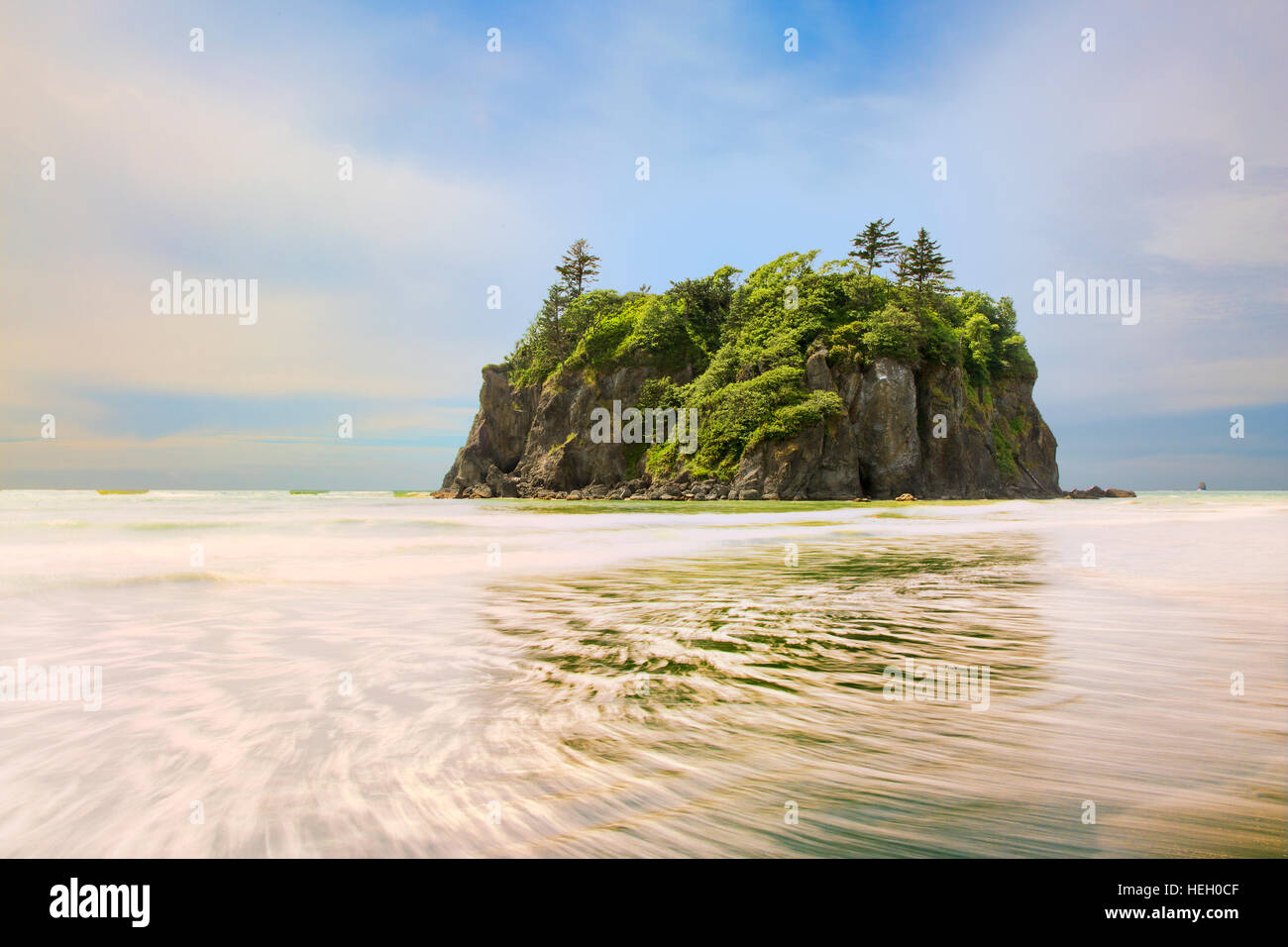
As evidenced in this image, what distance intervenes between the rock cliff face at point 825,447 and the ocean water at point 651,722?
4027 cm

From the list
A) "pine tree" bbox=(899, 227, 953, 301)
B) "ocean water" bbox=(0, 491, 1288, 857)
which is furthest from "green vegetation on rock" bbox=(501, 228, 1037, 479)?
"ocean water" bbox=(0, 491, 1288, 857)

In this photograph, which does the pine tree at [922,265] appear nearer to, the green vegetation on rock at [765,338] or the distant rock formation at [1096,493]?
the green vegetation on rock at [765,338]

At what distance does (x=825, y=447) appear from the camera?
47250mm

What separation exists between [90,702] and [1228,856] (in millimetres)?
5057

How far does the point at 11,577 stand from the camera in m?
8.34

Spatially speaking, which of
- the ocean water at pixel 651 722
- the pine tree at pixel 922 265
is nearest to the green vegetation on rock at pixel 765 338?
the pine tree at pixel 922 265

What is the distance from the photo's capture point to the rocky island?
47.8 metres

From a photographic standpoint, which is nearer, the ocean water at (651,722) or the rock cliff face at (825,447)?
the ocean water at (651,722)

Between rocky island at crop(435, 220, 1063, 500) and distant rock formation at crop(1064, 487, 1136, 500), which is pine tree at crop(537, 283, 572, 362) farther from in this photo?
distant rock formation at crop(1064, 487, 1136, 500)

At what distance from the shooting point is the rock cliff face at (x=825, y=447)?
47.1 meters

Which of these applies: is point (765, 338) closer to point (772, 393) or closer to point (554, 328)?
point (772, 393)

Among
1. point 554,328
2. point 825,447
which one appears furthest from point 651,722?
point 554,328
